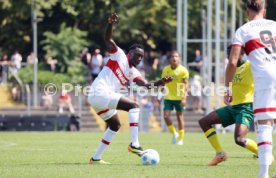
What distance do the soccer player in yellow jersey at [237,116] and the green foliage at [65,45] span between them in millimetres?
26877

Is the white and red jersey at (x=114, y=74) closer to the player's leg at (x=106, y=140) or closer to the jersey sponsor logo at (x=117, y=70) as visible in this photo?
the jersey sponsor logo at (x=117, y=70)

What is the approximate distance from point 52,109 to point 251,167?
2215 cm

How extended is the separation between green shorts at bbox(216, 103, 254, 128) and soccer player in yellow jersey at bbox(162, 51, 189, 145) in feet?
29.5

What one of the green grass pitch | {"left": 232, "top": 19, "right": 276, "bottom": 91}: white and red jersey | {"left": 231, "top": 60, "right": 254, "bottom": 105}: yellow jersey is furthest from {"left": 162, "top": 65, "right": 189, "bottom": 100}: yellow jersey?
{"left": 232, "top": 19, "right": 276, "bottom": 91}: white and red jersey

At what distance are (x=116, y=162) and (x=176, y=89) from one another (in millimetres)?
9501

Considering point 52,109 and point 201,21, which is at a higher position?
point 201,21

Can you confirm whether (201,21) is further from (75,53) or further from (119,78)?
(119,78)

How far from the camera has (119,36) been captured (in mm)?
48688

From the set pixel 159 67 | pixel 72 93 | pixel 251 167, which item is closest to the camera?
pixel 251 167

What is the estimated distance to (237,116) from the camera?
53.9 feet

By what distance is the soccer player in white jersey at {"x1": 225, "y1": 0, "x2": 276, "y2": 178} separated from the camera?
12312 millimetres

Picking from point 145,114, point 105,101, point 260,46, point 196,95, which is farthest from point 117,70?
point 196,95

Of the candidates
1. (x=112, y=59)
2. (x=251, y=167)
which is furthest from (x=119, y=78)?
(x=251, y=167)

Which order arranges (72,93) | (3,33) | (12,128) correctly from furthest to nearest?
1. (3,33)
2. (72,93)
3. (12,128)
